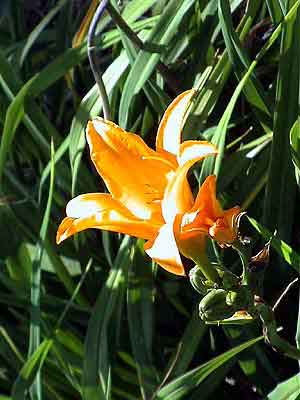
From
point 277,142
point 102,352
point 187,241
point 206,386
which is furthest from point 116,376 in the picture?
point 187,241

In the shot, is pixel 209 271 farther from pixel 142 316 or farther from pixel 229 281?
pixel 142 316

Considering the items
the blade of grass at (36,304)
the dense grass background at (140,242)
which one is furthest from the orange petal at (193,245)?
the blade of grass at (36,304)

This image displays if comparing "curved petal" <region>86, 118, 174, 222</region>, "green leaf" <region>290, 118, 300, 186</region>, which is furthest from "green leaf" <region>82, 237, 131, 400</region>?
"curved petal" <region>86, 118, 174, 222</region>

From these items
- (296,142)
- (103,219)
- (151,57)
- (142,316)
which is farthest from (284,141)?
(103,219)

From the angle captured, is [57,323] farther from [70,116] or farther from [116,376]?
[70,116]

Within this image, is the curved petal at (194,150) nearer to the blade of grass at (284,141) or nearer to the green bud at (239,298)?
the green bud at (239,298)

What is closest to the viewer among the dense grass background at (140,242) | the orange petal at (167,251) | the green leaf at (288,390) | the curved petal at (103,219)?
the orange petal at (167,251)

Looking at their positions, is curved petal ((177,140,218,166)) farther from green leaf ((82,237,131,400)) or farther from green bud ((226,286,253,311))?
green leaf ((82,237,131,400))
